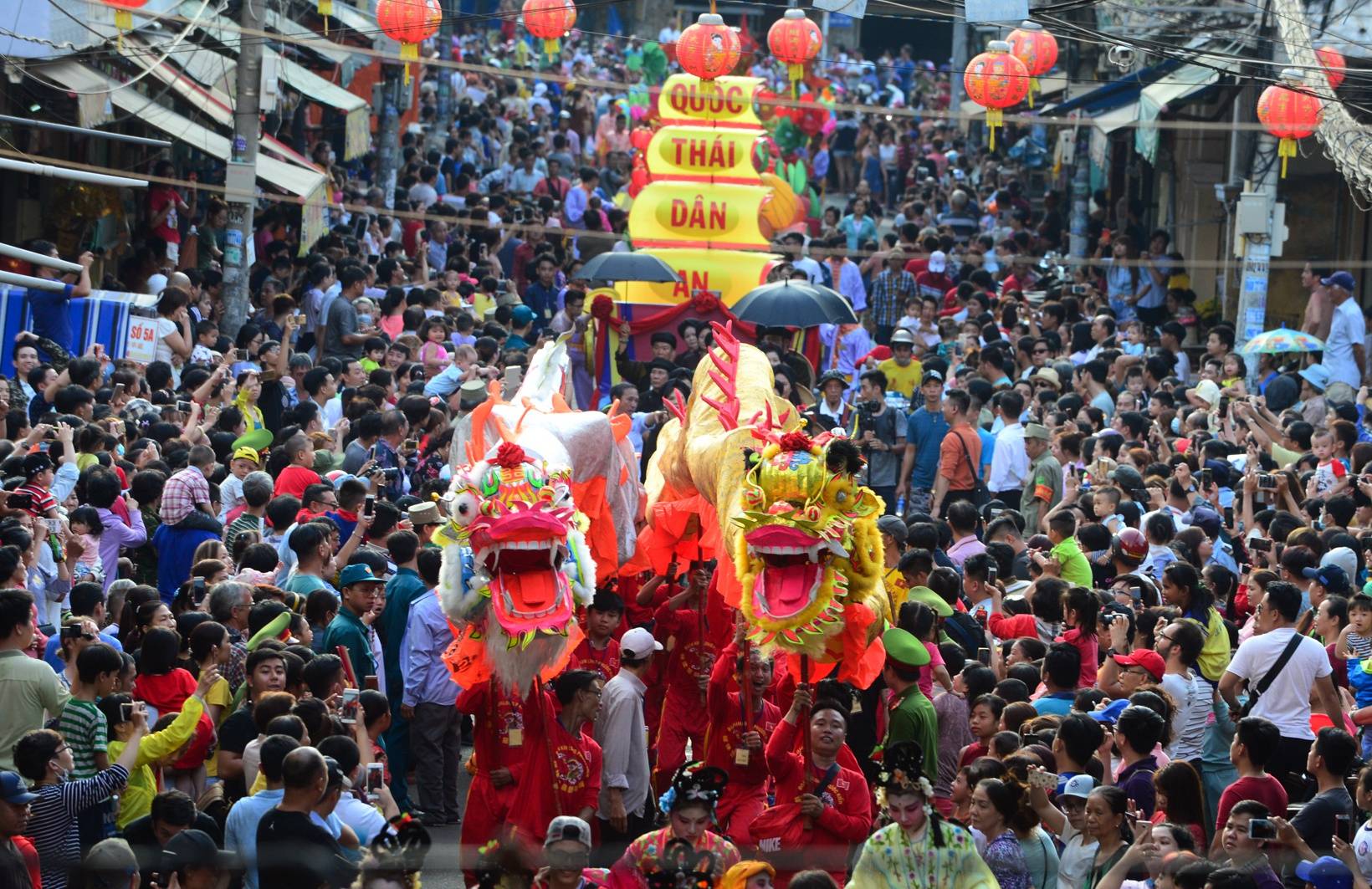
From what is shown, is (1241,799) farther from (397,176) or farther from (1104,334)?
(397,176)

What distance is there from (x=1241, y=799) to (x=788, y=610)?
1.78 meters

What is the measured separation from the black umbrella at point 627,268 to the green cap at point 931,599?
720cm

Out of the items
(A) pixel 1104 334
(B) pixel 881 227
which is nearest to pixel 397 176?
(B) pixel 881 227

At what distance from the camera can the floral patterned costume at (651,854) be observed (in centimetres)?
603

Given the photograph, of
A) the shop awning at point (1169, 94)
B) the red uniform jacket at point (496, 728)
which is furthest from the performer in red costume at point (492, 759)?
the shop awning at point (1169, 94)

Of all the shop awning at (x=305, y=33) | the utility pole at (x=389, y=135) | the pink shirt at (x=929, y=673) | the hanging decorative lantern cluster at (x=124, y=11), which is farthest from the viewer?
the utility pole at (x=389, y=135)

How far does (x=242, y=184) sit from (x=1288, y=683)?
8796 millimetres

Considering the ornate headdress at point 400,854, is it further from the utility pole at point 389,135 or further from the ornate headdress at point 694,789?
the utility pole at point 389,135

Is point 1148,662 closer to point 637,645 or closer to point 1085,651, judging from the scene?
point 1085,651

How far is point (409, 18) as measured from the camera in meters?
14.3

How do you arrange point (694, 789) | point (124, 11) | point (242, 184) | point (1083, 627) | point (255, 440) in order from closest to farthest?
1. point (694, 789)
2. point (1083, 627)
3. point (255, 440)
4. point (124, 11)
5. point (242, 184)

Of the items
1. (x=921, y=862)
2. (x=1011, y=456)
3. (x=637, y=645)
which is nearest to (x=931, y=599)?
(x=637, y=645)

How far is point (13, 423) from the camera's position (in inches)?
391

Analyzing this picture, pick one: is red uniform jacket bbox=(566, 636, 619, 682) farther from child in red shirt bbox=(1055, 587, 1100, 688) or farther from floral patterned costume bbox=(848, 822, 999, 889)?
floral patterned costume bbox=(848, 822, 999, 889)
